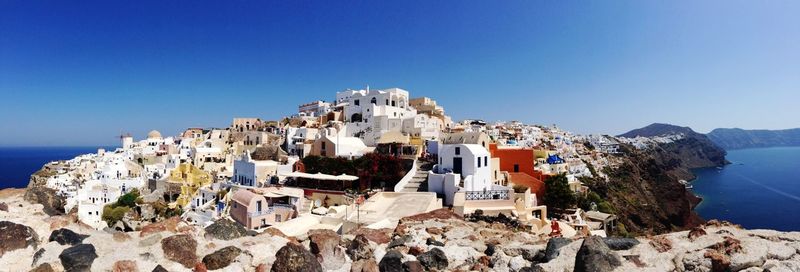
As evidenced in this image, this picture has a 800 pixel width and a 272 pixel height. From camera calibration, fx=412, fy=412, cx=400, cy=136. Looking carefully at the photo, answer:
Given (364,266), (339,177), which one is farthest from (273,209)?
(364,266)

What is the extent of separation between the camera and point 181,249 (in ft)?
22.1

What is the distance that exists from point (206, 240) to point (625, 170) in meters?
69.3

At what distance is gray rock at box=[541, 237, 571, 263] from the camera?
7691mm

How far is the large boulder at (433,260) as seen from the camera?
7.82 meters

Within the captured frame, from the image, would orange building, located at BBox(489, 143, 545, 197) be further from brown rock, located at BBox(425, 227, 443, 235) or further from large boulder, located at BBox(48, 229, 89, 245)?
large boulder, located at BBox(48, 229, 89, 245)

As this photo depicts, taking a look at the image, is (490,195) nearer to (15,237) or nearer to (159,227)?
(159,227)

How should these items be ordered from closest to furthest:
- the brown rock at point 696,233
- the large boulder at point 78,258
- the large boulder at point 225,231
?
the large boulder at point 78,258
the large boulder at point 225,231
the brown rock at point 696,233

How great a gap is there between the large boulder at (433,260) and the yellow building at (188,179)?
33.4m

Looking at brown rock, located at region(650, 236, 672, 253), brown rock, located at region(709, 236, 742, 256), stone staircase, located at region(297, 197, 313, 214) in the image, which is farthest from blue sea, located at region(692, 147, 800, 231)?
brown rock, located at region(709, 236, 742, 256)

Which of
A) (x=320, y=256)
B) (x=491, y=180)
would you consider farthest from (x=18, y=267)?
(x=491, y=180)

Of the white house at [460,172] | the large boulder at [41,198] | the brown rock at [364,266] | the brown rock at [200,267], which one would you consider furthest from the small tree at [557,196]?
the large boulder at [41,198]

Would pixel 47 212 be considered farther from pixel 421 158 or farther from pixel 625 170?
pixel 625 170

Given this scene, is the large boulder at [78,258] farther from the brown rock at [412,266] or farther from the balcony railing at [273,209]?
the balcony railing at [273,209]

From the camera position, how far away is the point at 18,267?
597 cm
